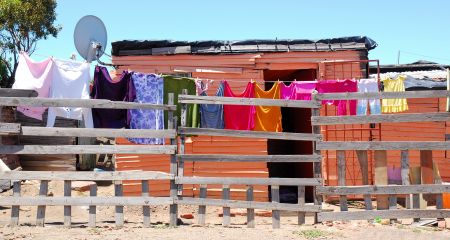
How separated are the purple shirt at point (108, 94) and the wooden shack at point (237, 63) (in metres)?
2.08

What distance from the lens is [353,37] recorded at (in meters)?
12.0

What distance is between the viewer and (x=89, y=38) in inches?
402

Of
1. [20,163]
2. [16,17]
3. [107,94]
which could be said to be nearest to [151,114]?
[107,94]

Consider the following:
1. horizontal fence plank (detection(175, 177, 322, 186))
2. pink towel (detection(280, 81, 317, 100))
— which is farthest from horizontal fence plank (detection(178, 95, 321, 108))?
pink towel (detection(280, 81, 317, 100))

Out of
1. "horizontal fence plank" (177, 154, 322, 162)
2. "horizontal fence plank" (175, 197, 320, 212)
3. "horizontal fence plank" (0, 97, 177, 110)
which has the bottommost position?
"horizontal fence plank" (175, 197, 320, 212)

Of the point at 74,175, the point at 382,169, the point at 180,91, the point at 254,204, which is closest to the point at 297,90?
the point at 180,91

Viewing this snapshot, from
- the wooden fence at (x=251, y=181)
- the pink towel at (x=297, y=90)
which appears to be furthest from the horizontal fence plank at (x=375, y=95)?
the pink towel at (x=297, y=90)

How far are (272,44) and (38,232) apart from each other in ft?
24.0

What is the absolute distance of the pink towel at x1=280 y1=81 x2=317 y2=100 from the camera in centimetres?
1062

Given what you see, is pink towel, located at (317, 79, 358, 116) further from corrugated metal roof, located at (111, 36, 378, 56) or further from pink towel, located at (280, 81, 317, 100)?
corrugated metal roof, located at (111, 36, 378, 56)

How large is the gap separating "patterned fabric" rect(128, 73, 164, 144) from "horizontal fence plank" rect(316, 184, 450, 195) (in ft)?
12.3

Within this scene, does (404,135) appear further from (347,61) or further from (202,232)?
(202,232)

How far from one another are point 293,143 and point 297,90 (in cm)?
556

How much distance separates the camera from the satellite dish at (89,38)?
10125 mm
